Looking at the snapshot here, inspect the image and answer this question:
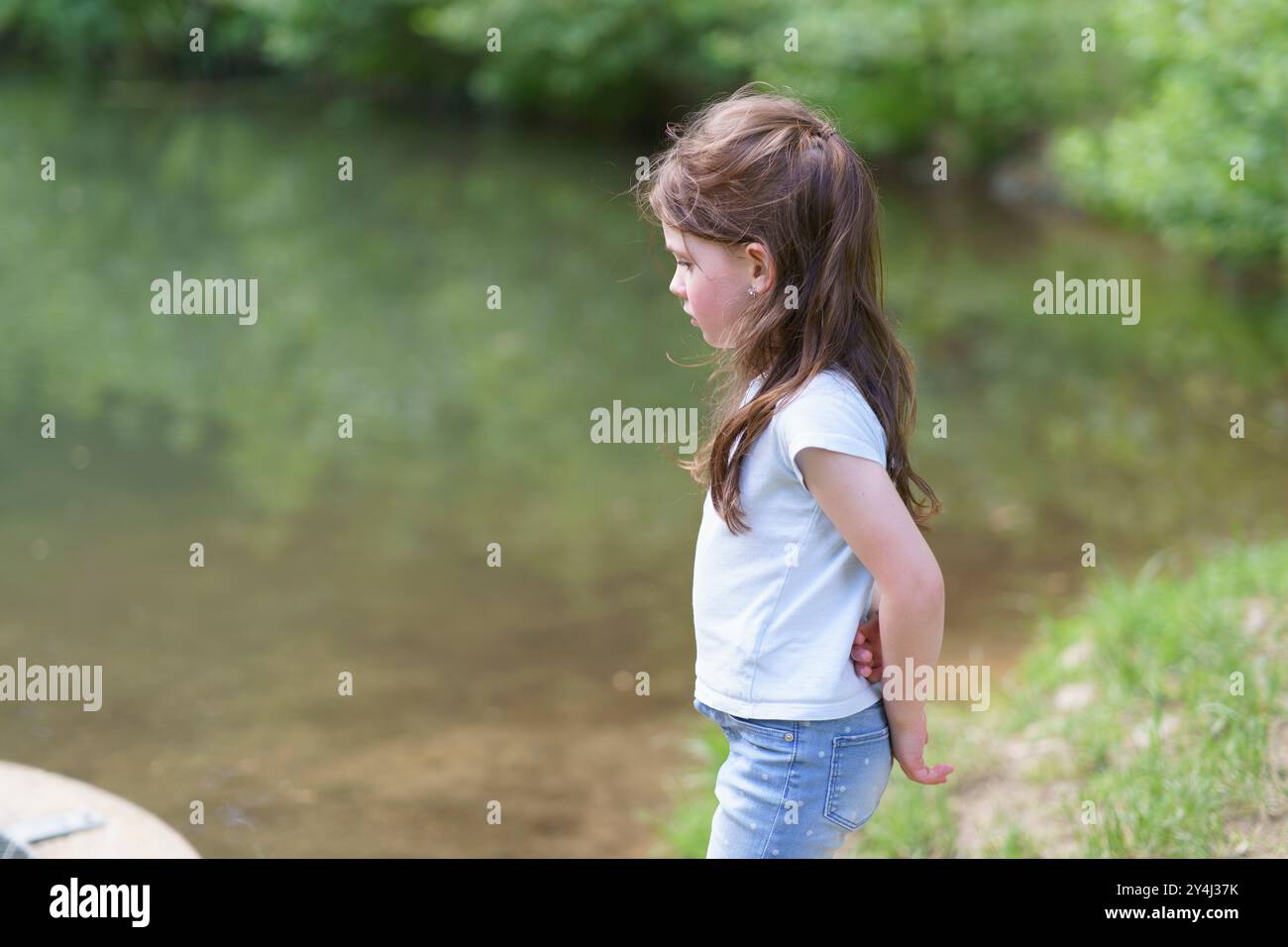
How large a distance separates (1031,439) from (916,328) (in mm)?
2695

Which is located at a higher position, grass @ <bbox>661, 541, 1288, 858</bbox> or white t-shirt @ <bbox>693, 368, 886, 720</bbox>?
white t-shirt @ <bbox>693, 368, 886, 720</bbox>

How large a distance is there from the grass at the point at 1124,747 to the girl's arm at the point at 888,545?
116cm

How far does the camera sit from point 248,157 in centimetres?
1705

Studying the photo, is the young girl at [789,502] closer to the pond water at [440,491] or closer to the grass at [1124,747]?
the pond water at [440,491]

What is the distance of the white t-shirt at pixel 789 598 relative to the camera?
5.83ft

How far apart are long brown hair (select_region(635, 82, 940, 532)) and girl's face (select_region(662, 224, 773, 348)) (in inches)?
0.6

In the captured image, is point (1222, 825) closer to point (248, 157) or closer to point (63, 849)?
point (63, 849)

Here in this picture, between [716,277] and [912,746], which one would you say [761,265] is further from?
[912,746]

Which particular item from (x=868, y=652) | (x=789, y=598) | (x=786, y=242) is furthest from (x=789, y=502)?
(x=786, y=242)

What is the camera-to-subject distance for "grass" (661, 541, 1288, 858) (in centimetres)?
271
